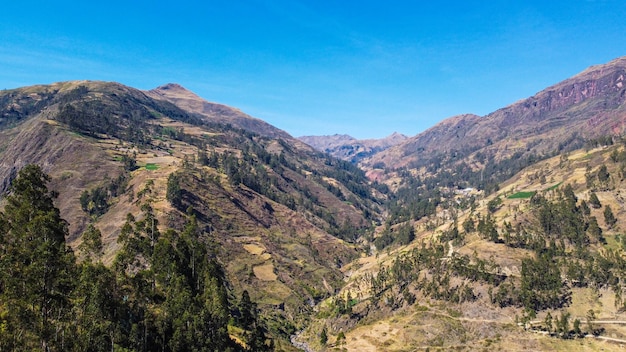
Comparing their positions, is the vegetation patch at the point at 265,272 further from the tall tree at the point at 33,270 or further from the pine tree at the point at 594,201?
the pine tree at the point at 594,201

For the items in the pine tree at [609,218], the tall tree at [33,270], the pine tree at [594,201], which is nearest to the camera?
the tall tree at [33,270]

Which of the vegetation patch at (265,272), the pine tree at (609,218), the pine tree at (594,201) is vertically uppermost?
the pine tree at (594,201)

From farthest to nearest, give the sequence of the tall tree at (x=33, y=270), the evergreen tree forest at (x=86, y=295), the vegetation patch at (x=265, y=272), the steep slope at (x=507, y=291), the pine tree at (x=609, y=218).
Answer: the vegetation patch at (x=265, y=272) < the pine tree at (x=609, y=218) < the steep slope at (x=507, y=291) < the evergreen tree forest at (x=86, y=295) < the tall tree at (x=33, y=270)

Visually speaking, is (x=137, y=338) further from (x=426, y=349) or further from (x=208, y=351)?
(x=426, y=349)

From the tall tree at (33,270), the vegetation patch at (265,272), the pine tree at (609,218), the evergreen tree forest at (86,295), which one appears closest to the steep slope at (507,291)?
the pine tree at (609,218)

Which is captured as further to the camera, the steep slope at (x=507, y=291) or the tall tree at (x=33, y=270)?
the steep slope at (x=507, y=291)

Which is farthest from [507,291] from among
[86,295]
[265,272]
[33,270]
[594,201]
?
[33,270]

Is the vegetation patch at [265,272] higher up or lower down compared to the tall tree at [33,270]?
lower down

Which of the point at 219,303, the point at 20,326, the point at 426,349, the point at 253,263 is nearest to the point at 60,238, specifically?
the point at 20,326

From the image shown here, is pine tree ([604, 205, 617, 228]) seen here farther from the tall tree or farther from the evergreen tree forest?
the tall tree
